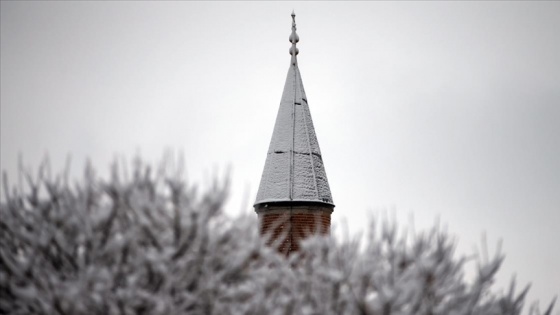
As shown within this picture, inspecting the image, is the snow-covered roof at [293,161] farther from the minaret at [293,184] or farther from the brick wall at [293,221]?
the brick wall at [293,221]

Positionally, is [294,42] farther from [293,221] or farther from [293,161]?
[293,221]

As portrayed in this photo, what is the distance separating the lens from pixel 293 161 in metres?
17.6

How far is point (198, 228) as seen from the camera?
8.61m

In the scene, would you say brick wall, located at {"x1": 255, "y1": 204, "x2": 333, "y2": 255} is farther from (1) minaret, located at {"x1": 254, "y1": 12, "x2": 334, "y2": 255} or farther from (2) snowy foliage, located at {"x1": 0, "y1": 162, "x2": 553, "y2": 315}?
(2) snowy foliage, located at {"x1": 0, "y1": 162, "x2": 553, "y2": 315}

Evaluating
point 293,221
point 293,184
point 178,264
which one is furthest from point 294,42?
point 178,264

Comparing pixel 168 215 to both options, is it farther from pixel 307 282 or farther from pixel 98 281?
pixel 307 282

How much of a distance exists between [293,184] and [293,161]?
782mm

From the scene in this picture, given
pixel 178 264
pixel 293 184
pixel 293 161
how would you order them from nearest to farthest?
1. pixel 178 264
2. pixel 293 184
3. pixel 293 161

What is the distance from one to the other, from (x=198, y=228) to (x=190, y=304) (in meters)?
1.12

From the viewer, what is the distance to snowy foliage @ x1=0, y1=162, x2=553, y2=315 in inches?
323

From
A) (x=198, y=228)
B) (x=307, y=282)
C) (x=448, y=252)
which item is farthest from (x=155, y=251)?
(x=448, y=252)

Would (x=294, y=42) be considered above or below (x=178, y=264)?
above

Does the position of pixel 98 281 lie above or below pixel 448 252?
below

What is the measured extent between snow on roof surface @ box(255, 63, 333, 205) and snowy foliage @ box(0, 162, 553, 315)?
689 cm
